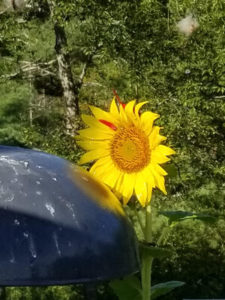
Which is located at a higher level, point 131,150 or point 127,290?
point 131,150

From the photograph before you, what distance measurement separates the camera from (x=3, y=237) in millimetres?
735

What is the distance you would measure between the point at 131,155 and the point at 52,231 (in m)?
0.54

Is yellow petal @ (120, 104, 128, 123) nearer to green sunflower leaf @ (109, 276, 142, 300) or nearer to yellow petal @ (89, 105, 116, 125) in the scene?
yellow petal @ (89, 105, 116, 125)

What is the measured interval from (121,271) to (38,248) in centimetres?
12

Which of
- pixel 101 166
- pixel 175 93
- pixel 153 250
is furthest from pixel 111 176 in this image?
pixel 175 93

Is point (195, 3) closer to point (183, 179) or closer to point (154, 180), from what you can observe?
point (183, 179)

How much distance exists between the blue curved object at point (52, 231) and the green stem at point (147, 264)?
52 centimetres

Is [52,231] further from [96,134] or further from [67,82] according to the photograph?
[67,82]

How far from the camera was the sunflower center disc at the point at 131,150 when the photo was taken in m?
1.26

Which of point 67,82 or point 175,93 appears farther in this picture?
point 67,82

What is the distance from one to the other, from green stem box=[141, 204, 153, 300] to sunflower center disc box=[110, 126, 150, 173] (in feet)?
0.40

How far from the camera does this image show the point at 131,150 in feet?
4.16

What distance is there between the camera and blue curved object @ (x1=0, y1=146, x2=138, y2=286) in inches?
29.0

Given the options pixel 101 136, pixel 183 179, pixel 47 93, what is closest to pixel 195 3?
pixel 183 179
